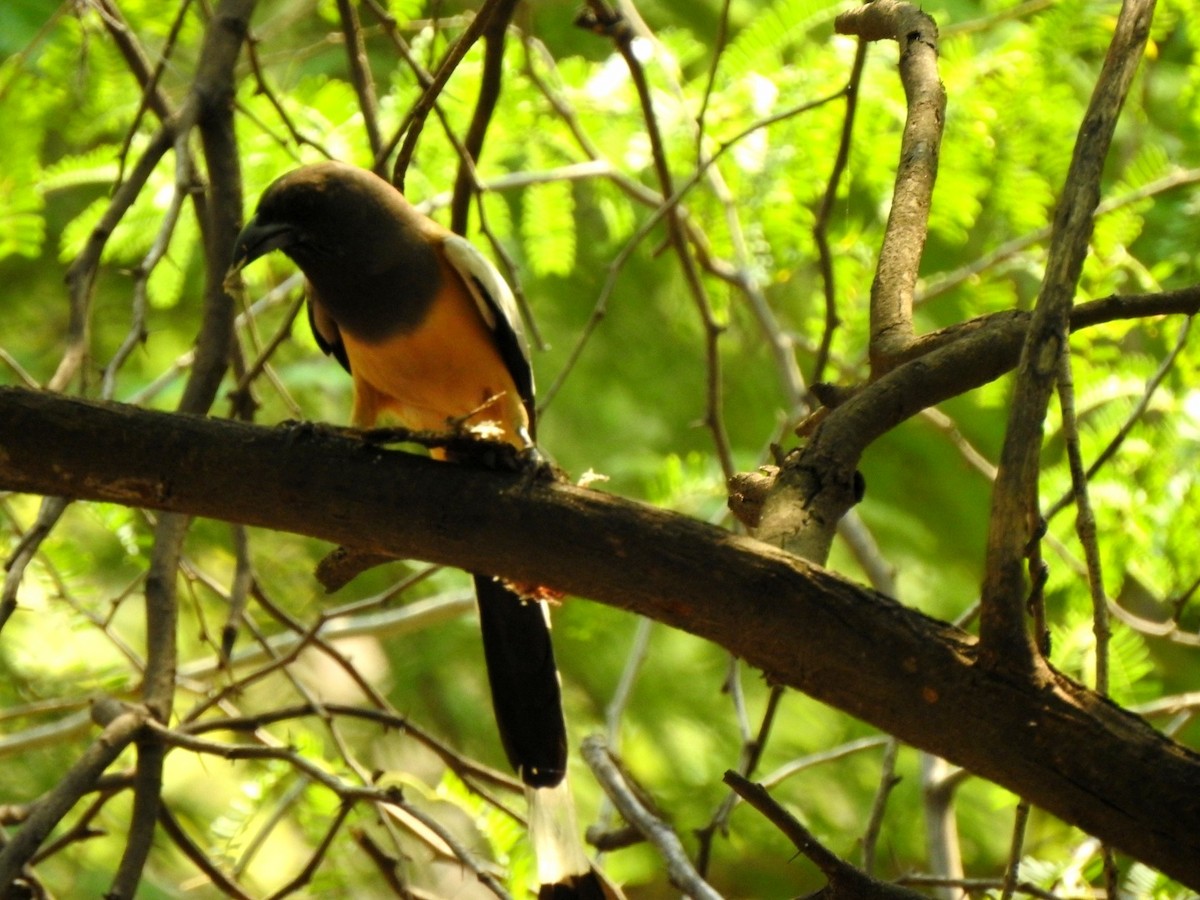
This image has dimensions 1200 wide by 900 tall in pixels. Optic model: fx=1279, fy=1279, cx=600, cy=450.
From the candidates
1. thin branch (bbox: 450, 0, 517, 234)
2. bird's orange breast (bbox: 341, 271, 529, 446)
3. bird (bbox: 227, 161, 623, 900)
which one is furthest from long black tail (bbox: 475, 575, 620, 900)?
thin branch (bbox: 450, 0, 517, 234)

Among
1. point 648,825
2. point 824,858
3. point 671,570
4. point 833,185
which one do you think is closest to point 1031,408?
point 671,570

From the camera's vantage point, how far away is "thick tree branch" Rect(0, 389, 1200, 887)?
6.38 ft

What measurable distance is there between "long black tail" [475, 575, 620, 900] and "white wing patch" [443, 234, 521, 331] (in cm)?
77

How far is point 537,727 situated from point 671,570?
5.02 feet

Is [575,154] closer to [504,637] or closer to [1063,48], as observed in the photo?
[1063,48]

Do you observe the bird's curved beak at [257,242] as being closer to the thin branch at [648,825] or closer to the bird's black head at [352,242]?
the bird's black head at [352,242]

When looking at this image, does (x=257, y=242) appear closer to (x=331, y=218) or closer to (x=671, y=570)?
(x=331, y=218)

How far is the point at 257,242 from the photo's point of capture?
3.59 metres

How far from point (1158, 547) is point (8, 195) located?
13.6 ft

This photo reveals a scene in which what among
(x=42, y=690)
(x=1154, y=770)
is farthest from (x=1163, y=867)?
(x=42, y=690)

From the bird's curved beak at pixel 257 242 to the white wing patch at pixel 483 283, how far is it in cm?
47

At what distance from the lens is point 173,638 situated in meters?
3.48

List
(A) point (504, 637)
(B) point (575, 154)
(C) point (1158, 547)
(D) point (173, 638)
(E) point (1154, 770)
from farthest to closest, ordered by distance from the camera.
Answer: (B) point (575, 154)
(C) point (1158, 547)
(A) point (504, 637)
(D) point (173, 638)
(E) point (1154, 770)

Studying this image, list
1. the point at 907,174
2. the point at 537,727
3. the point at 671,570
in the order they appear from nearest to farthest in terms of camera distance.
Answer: the point at 671,570, the point at 907,174, the point at 537,727
